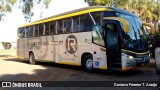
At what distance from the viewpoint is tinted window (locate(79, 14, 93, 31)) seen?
14522mm

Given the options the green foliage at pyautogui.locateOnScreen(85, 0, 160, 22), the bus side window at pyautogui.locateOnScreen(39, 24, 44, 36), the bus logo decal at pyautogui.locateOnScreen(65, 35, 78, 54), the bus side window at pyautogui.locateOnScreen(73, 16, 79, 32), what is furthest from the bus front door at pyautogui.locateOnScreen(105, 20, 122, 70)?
the green foliage at pyautogui.locateOnScreen(85, 0, 160, 22)

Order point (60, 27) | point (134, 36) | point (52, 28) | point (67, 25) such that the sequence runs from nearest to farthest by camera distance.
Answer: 1. point (134, 36)
2. point (67, 25)
3. point (60, 27)
4. point (52, 28)

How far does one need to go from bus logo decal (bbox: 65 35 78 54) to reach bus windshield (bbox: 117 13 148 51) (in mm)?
3485

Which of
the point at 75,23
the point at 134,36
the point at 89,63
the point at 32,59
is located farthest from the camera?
the point at 32,59

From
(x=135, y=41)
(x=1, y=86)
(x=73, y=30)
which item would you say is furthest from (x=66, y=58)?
(x=1, y=86)

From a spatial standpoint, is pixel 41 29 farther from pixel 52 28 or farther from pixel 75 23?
pixel 75 23

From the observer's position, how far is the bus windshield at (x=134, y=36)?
1296 cm

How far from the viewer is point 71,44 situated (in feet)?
53.0

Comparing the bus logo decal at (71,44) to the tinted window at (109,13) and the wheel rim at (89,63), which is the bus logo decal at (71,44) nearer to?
the wheel rim at (89,63)

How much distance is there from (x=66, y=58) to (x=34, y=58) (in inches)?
207

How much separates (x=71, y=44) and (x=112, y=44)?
11.1ft

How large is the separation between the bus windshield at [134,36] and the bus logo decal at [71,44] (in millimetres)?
3485

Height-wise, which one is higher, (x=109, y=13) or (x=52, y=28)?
(x=109, y=13)

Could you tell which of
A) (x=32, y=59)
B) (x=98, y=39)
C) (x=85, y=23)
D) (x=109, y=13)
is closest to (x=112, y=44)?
(x=98, y=39)
